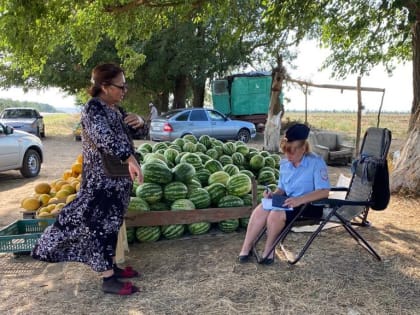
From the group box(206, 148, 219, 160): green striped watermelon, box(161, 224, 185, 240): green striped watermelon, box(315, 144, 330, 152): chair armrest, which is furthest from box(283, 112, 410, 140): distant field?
box(161, 224, 185, 240): green striped watermelon

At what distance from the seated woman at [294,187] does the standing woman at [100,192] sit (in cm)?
134

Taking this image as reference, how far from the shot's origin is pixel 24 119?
2159 cm

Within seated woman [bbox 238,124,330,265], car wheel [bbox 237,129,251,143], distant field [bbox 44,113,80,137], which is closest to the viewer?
seated woman [bbox 238,124,330,265]

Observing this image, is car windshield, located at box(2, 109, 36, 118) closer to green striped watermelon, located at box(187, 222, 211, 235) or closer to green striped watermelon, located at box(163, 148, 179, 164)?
green striped watermelon, located at box(163, 148, 179, 164)

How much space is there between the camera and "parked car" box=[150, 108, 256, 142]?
17.2m

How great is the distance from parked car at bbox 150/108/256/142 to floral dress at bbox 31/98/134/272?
43.8ft

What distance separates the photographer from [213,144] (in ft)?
24.6

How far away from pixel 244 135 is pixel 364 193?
1487 centimetres

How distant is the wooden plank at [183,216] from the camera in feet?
16.3

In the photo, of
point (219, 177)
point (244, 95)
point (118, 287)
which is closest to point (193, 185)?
point (219, 177)

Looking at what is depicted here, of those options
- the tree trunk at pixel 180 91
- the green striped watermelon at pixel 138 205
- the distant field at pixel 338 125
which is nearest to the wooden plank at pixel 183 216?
the green striped watermelon at pixel 138 205

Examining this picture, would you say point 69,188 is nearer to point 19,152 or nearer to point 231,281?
point 231,281

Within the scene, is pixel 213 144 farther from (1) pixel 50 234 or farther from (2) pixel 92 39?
(1) pixel 50 234

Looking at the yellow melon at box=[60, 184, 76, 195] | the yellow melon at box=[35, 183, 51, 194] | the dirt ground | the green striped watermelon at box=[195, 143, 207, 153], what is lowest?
the dirt ground
